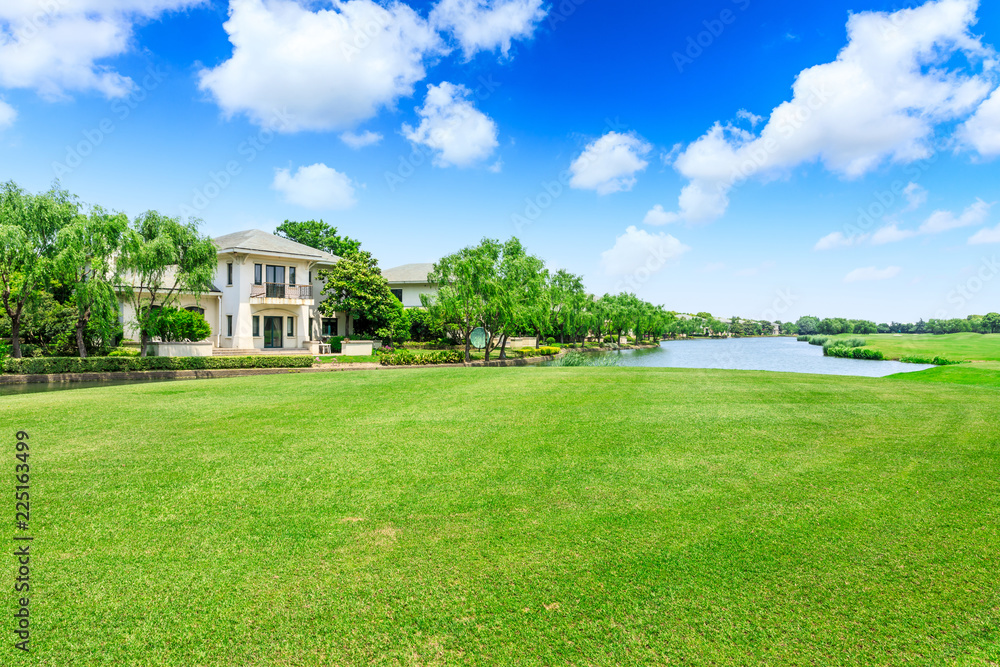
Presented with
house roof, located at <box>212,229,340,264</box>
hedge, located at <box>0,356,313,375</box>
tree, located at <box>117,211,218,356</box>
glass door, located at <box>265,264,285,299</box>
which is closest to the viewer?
hedge, located at <box>0,356,313,375</box>

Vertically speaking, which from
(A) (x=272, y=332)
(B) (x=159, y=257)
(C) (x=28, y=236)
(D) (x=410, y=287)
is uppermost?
(D) (x=410, y=287)

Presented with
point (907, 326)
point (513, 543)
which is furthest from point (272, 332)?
point (907, 326)

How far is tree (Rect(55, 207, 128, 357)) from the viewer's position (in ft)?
56.7

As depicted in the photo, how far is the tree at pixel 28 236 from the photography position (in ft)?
55.4

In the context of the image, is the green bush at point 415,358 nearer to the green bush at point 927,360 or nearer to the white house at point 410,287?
the white house at point 410,287

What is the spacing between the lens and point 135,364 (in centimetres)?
1880

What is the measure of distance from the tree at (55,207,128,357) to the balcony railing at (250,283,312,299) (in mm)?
9353

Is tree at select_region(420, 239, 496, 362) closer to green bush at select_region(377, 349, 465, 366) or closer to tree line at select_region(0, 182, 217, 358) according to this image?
green bush at select_region(377, 349, 465, 366)

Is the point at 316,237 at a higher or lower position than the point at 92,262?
higher

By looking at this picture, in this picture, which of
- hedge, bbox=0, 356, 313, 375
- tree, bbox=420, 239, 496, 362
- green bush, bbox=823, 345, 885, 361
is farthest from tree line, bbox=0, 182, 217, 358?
green bush, bbox=823, 345, 885, 361

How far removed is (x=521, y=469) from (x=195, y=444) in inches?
174

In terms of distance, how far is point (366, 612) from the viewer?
2.96 meters

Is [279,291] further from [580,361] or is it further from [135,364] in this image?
[580,361]

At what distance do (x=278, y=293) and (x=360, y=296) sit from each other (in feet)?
15.9
